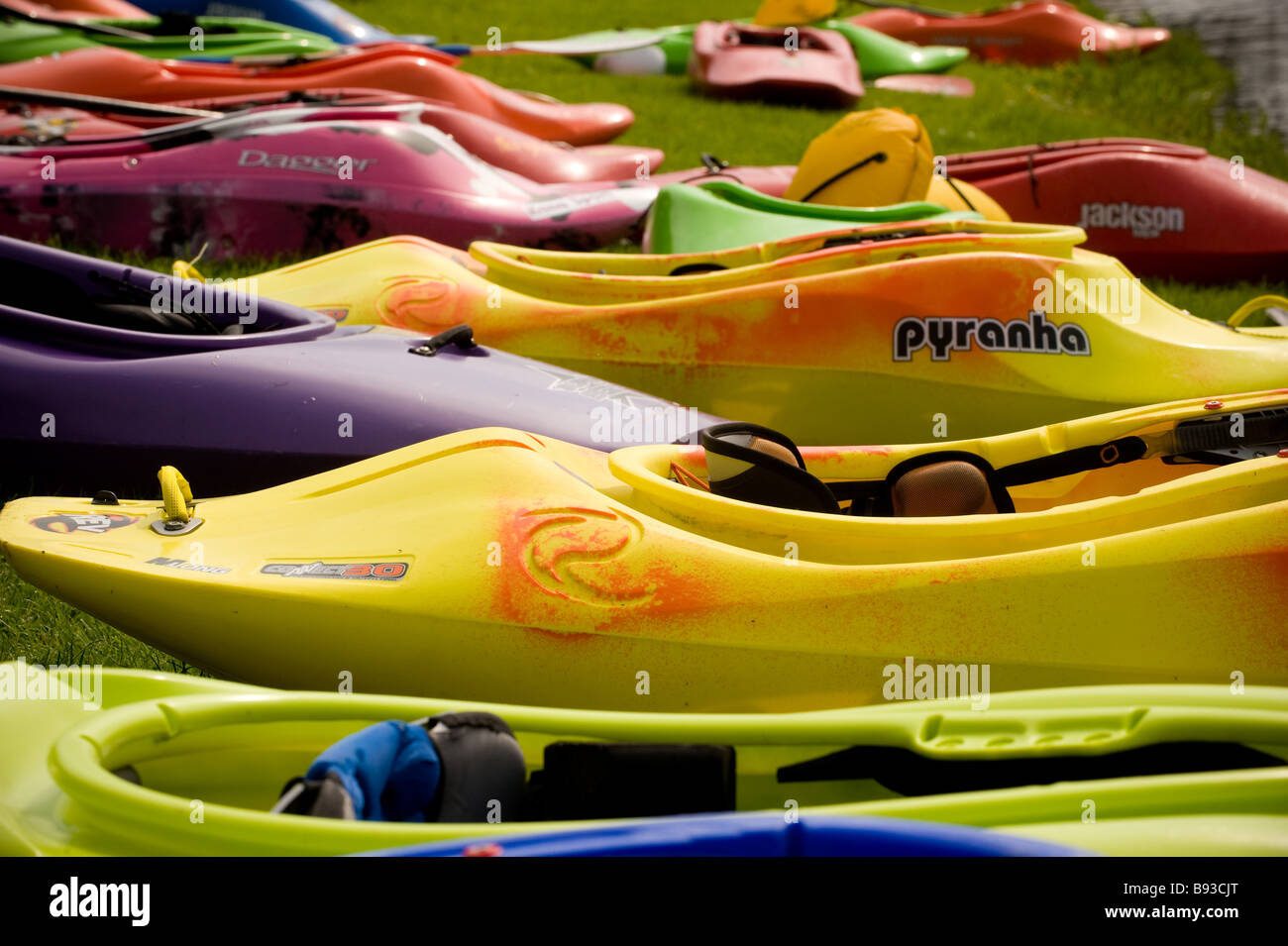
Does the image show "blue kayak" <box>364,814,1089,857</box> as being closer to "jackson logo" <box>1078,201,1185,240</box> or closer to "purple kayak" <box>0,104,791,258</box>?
"purple kayak" <box>0,104,791,258</box>

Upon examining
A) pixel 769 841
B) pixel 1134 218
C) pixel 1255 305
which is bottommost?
pixel 769 841

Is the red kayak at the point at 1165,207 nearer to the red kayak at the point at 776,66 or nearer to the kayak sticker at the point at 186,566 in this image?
the red kayak at the point at 776,66

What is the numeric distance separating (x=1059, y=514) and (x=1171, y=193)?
11.0 feet

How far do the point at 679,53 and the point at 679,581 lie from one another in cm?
770

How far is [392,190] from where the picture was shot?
4.38m

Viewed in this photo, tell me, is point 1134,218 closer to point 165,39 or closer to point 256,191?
point 256,191

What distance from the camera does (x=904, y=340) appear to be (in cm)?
309

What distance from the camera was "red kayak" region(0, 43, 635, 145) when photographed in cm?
597

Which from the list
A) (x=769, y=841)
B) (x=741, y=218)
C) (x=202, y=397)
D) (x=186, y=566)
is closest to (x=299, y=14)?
(x=741, y=218)

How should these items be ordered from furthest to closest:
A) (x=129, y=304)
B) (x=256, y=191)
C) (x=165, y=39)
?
(x=165, y=39) → (x=256, y=191) → (x=129, y=304)

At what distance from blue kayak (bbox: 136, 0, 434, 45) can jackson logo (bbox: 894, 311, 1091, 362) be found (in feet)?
20.8

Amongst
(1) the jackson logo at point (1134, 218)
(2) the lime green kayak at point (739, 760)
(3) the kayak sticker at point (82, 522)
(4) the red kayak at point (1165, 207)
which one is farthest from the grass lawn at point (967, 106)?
(2) the lime green kayak at point (739, 760)

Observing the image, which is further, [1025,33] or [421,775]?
[1025,33]

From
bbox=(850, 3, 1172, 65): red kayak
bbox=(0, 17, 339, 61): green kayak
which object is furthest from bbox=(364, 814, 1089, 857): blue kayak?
bbox=(850, 3, 1172, 65): red kayak
